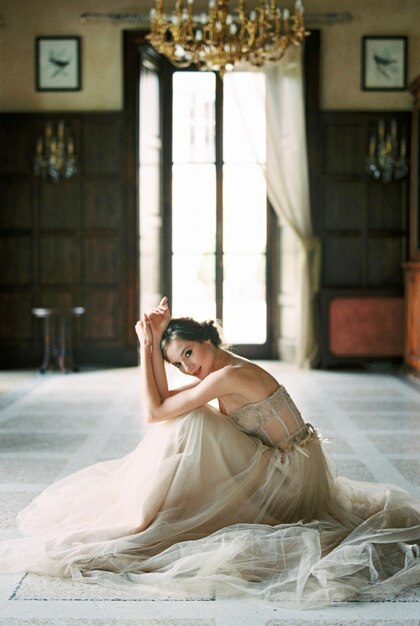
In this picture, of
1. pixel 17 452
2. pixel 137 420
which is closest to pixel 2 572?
pixel 17 452

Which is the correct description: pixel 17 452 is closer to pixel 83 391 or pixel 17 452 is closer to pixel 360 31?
pixel 83 391

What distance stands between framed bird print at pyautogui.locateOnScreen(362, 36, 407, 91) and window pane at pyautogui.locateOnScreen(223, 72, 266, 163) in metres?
1.11

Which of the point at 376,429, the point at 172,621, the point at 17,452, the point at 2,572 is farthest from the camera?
the point at 376,429

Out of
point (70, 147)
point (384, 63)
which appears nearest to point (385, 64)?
point (384, 63)

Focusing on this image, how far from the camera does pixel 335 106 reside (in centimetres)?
971

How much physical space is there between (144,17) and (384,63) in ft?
8.40

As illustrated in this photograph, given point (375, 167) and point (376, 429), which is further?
point (375, 167)

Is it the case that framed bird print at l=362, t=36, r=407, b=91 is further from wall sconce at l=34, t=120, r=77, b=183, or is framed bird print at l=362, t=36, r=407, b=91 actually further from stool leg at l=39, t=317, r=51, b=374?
stool leg at l=39, t=317, r=51, b=374

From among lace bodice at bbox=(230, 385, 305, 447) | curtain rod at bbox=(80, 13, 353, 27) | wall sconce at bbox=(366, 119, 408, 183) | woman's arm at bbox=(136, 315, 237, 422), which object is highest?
curtain rod at bbox=(80, 13, 353, 27)

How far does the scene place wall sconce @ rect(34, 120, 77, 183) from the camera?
954 cm

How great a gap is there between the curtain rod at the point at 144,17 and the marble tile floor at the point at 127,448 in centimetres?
363

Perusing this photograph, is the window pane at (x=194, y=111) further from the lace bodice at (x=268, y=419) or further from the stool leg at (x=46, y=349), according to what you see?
the lace bodice at (x=268, y=419)

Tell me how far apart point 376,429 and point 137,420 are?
5.52 ft

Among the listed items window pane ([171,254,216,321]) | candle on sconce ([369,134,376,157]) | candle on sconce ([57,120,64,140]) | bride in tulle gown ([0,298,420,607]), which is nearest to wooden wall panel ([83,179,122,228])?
candle on sconce ([57,120,64,140])
